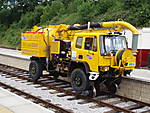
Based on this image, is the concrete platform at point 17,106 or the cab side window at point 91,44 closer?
the concrete platform at point 17,106

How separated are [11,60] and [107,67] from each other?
1316 centimetres

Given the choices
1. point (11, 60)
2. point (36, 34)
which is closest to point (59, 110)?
point (36, 34)

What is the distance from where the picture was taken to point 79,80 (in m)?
11.0

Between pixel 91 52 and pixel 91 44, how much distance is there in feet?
1.34

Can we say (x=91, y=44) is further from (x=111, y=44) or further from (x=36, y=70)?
(x=36, y=70)

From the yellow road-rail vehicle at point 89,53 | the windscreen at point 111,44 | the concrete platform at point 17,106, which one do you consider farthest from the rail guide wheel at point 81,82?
the concrete platform at point 17,106

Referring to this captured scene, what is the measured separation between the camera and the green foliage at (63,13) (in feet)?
72.8

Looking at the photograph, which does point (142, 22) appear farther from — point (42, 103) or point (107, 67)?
point (42, 103)

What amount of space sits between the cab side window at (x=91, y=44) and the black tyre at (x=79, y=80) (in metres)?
1.15

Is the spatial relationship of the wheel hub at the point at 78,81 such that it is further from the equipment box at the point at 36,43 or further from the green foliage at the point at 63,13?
the green foliage at the point at 63,13

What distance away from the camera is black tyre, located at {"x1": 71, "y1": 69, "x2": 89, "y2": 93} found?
34.8 ft

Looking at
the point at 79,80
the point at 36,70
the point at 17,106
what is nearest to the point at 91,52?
the point at 79,80

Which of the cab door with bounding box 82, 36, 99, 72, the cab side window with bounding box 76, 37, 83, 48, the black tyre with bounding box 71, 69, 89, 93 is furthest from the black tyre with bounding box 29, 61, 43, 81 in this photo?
the cab door with bounding box 82, 36, 99, 72

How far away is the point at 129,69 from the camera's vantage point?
10.2 m
